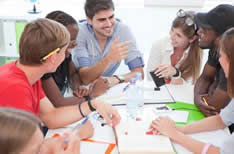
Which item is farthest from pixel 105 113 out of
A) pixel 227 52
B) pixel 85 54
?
pixel 85 54

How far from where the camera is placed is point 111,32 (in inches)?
87.0

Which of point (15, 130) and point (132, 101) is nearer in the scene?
point (15, 130)

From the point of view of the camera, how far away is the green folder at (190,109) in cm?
157

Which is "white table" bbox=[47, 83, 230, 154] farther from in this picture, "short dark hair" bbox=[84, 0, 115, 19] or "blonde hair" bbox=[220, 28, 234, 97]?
"short dark hair" bbox=[84, 0, 115, 19]

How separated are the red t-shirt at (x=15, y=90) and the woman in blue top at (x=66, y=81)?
293 millimetres

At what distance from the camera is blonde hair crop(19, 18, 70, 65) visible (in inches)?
50.9

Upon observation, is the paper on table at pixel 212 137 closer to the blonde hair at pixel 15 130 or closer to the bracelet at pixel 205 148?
the bracelet at pixel 205 148

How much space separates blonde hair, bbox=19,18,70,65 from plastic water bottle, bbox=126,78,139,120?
1.72ft

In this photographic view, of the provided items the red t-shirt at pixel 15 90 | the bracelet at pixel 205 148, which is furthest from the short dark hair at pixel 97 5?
the bracelet at pixel 205 148

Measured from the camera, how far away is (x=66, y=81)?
2.02 meters

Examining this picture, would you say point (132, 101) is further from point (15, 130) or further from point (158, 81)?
point (15, 130)

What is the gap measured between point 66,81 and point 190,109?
868 mm

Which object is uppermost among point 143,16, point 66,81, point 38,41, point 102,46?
point 38,41

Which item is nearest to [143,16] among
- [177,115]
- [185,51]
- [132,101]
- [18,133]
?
[185,51]
